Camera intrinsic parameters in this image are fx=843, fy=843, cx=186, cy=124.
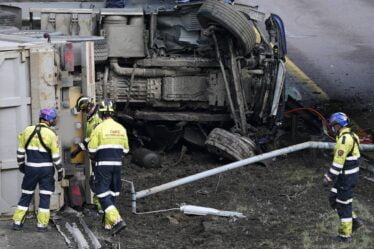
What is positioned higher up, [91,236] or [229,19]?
[229,19]

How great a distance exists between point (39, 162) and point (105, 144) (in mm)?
763

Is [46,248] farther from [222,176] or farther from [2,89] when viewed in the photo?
[222,176]

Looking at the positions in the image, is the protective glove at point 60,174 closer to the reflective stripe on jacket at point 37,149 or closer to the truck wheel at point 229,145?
the reflective stripe on jacket at point 37,149

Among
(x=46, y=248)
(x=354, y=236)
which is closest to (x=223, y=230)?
(x=354, y=236)

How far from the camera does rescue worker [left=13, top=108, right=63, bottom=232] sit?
915 cm

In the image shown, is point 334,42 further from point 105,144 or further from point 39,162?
point 39,162

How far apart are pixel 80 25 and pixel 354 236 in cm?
526

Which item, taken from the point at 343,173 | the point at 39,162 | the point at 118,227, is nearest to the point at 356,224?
the point at 343,173

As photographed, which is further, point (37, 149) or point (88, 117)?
point (88, 117)

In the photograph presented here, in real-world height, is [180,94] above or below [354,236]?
above

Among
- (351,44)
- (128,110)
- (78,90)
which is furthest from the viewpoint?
(351,44)

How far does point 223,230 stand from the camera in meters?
9.59

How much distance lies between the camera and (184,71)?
1255cm

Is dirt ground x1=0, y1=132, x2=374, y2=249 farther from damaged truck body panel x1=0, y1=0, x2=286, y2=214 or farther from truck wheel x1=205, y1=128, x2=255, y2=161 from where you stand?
damaged truck body panel x1=0, y1=0, x2=286, y2=214
